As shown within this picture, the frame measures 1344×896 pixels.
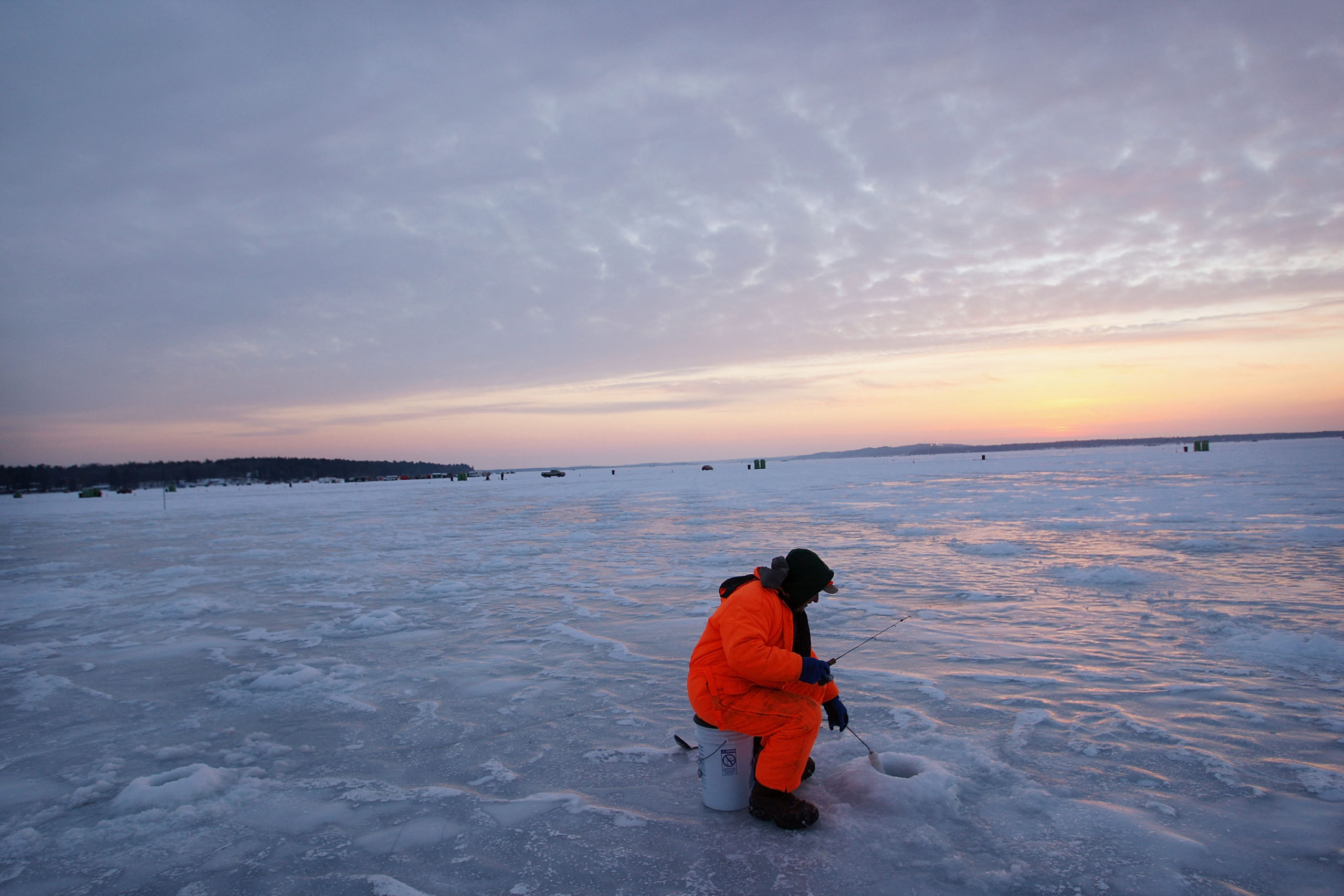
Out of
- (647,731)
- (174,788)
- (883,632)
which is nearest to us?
(174,788)

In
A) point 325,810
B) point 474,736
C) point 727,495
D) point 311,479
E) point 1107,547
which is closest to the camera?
point 325,810

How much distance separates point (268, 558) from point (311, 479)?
5077 inches

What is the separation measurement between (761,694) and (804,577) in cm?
52

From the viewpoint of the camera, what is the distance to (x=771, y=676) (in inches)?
108

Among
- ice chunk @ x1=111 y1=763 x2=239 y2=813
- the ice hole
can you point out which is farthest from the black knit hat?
ice chunk @ x1=111 y1=763 x2=239 y2=813

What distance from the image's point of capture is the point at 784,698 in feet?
9.58

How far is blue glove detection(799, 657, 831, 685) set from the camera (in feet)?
9.11

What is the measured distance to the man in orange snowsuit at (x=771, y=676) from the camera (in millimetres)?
2770

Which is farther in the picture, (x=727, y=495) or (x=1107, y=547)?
(x=727, y=495)

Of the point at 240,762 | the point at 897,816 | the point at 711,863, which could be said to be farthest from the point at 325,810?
the point at 897,816

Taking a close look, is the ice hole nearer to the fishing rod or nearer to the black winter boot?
the black winter boot

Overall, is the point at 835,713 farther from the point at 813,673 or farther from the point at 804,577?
the point at 804,577

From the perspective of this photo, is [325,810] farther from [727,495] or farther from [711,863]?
[727,495]

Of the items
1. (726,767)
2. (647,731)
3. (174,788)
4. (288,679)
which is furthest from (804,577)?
(288,679)
